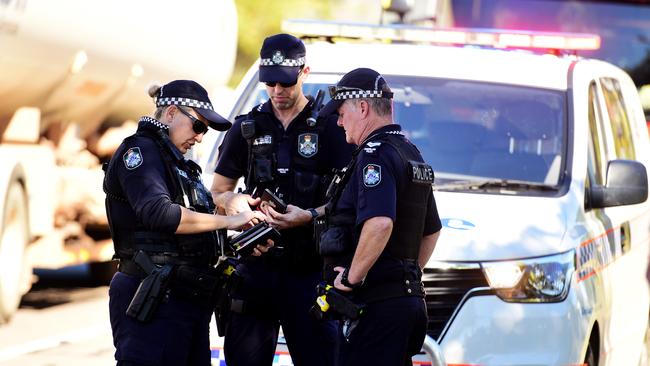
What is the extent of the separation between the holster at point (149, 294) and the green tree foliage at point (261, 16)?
149 feet

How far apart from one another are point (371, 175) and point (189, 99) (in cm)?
86

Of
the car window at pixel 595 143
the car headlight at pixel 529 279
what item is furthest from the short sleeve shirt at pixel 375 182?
the car window at pixel 595 143

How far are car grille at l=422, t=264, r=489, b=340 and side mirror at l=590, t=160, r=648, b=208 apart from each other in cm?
103

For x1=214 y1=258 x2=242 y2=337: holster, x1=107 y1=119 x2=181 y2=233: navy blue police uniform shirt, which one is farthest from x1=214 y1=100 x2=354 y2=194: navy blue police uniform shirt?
x1=107 y1=119 x2=181 y2=233: navy blue police uniform shirt

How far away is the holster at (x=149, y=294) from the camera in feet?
18.5

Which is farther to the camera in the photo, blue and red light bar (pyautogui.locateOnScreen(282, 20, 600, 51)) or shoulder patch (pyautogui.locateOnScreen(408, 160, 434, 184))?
blue and red light bar (pyautogui.locateOnScreen(282, 20, 600, 51))

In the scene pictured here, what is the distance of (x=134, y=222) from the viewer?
5770 millimetres

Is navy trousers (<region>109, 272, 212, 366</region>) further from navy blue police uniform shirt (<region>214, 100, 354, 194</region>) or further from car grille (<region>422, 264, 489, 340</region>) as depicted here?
car grille (<region>422, 264, 489, 340</region>)

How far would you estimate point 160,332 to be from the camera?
18.7 feet

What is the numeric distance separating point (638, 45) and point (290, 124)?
391 inches

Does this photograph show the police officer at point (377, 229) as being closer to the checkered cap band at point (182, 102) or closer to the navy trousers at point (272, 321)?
the checkered cap band at point (182, 102)

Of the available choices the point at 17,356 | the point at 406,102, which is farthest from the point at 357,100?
the point at 17,356

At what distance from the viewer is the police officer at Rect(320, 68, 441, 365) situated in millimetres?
5500

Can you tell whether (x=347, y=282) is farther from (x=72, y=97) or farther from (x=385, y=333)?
(x=72, y=97)
